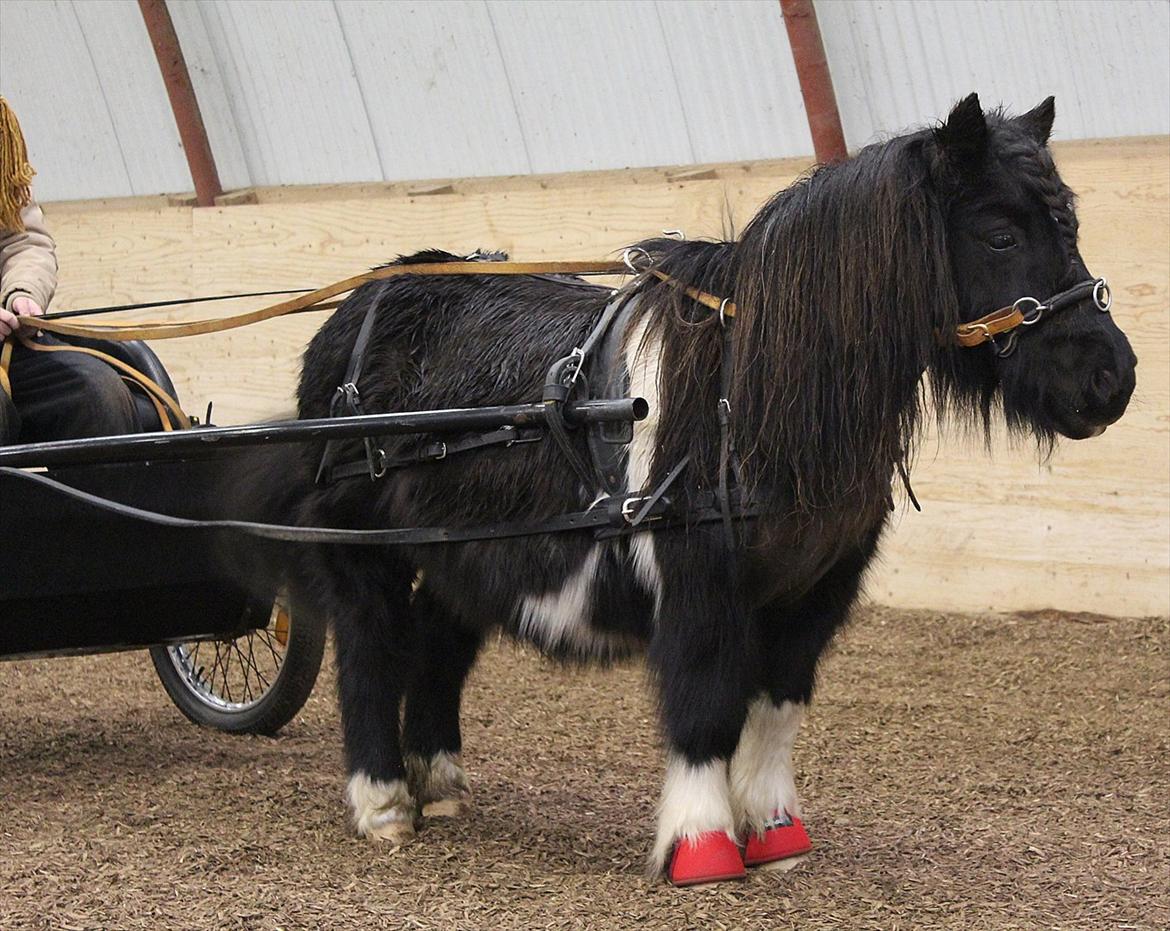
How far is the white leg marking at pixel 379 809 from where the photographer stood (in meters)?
3.70

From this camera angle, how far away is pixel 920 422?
3033 mm

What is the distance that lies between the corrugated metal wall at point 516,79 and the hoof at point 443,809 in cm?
284

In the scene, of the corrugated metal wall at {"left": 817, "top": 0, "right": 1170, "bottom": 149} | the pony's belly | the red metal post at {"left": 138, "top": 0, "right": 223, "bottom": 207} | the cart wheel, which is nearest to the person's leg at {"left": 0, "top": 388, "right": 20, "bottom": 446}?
the cart wheel

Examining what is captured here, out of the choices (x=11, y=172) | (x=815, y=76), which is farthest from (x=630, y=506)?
(x=815, y=76)

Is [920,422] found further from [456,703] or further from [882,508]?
[456,703]

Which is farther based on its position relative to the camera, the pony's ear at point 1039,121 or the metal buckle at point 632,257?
the metal buckle at point 632,257

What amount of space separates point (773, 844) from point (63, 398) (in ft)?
7.06

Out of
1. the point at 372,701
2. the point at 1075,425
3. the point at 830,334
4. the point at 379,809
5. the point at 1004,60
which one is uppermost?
the point at 1004,60

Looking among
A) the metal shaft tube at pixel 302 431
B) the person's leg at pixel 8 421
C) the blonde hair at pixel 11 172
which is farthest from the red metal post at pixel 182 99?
the metal shaft tube at pixel 302 431

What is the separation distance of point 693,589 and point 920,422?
0.55m

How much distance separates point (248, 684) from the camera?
4.96 meters

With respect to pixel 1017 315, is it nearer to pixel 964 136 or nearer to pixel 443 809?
pixel 964 136

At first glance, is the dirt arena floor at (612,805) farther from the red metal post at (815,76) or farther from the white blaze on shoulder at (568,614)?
the red metal post at (815,76)

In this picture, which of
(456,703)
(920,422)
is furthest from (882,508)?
(456,703)
